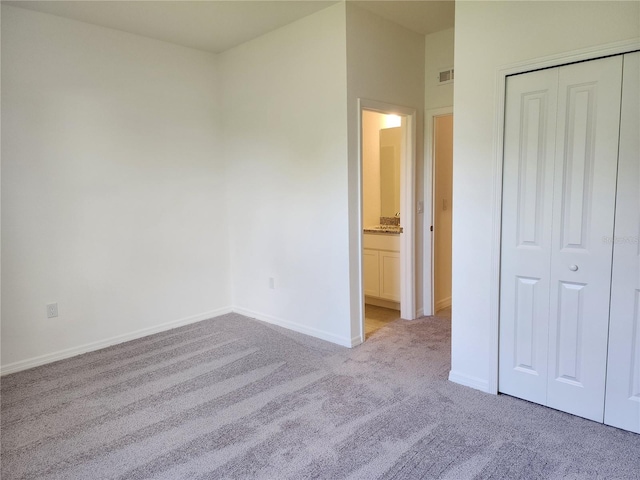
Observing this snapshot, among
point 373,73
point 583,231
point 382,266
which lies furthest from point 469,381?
point 373,73

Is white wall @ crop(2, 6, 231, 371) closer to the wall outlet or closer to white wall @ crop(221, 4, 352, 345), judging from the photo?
the wall outlet

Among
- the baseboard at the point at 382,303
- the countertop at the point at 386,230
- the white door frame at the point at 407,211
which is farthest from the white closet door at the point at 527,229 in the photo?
the baseboard at the point at 382,303

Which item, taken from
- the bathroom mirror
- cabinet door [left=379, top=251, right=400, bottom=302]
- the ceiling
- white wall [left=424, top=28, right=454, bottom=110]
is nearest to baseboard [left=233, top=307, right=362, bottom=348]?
cabinet door [left=379, top=251, right=400, bottom=302]

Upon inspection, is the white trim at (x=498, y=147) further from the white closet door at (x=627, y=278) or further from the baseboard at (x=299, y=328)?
the baseboard at (x=299, y=328)

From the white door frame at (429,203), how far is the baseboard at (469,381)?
5.11 feet

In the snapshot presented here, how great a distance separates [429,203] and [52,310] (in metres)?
3.52

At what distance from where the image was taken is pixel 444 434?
240 cm

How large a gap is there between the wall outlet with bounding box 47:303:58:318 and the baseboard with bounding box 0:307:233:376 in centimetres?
31

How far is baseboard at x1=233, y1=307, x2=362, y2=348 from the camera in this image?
3.78 metres

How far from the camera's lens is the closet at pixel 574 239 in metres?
2.29

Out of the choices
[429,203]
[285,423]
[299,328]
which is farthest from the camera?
[429,203]

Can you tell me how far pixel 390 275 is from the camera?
4.73 metres

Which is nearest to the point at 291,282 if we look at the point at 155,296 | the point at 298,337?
the point at 298,337

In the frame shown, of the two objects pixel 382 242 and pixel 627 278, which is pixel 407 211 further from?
pixel 627 278
